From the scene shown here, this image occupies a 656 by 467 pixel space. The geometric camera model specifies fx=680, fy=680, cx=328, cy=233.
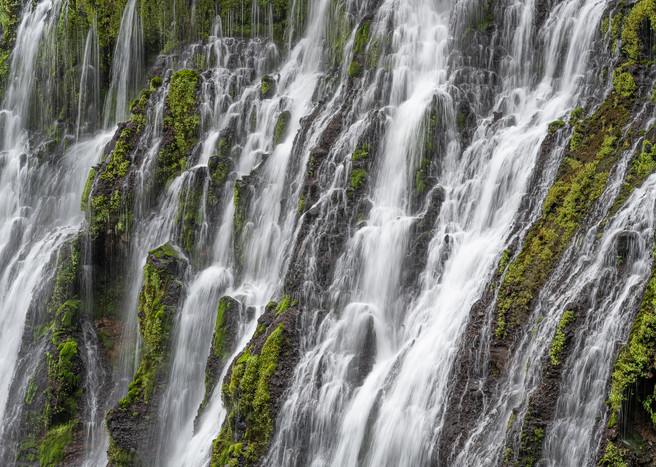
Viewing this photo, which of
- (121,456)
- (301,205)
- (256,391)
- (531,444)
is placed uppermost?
(301,205)

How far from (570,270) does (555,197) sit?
237 centimetres

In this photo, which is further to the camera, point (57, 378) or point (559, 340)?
point (57, 378)

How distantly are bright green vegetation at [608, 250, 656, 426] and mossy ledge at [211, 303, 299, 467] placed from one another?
7.79m

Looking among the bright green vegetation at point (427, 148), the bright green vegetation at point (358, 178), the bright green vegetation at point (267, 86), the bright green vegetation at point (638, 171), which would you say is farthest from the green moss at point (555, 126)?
the bright green vegetation at point (267, 86)

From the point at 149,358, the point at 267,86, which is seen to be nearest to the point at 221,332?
the point at 149,358

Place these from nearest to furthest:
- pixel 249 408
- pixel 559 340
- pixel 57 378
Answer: pixel 559 340 < pixel 249 408 < pixel 57 378

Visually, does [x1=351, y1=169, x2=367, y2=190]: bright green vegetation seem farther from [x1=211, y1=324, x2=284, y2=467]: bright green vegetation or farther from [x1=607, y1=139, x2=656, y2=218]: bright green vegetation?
[x1=607, y1=139, x2=656, y2=218]: bright green vegetation

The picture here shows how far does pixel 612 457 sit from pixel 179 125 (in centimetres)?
2071

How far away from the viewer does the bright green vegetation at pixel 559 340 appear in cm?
1213

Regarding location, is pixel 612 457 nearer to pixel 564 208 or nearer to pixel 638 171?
pixel 564 208

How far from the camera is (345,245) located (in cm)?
1870

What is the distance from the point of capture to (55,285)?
2630 centimetres

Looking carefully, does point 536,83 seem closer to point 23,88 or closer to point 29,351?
point 29,351

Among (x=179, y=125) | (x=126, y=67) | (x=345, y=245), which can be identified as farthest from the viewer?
(x=126, y=67)
